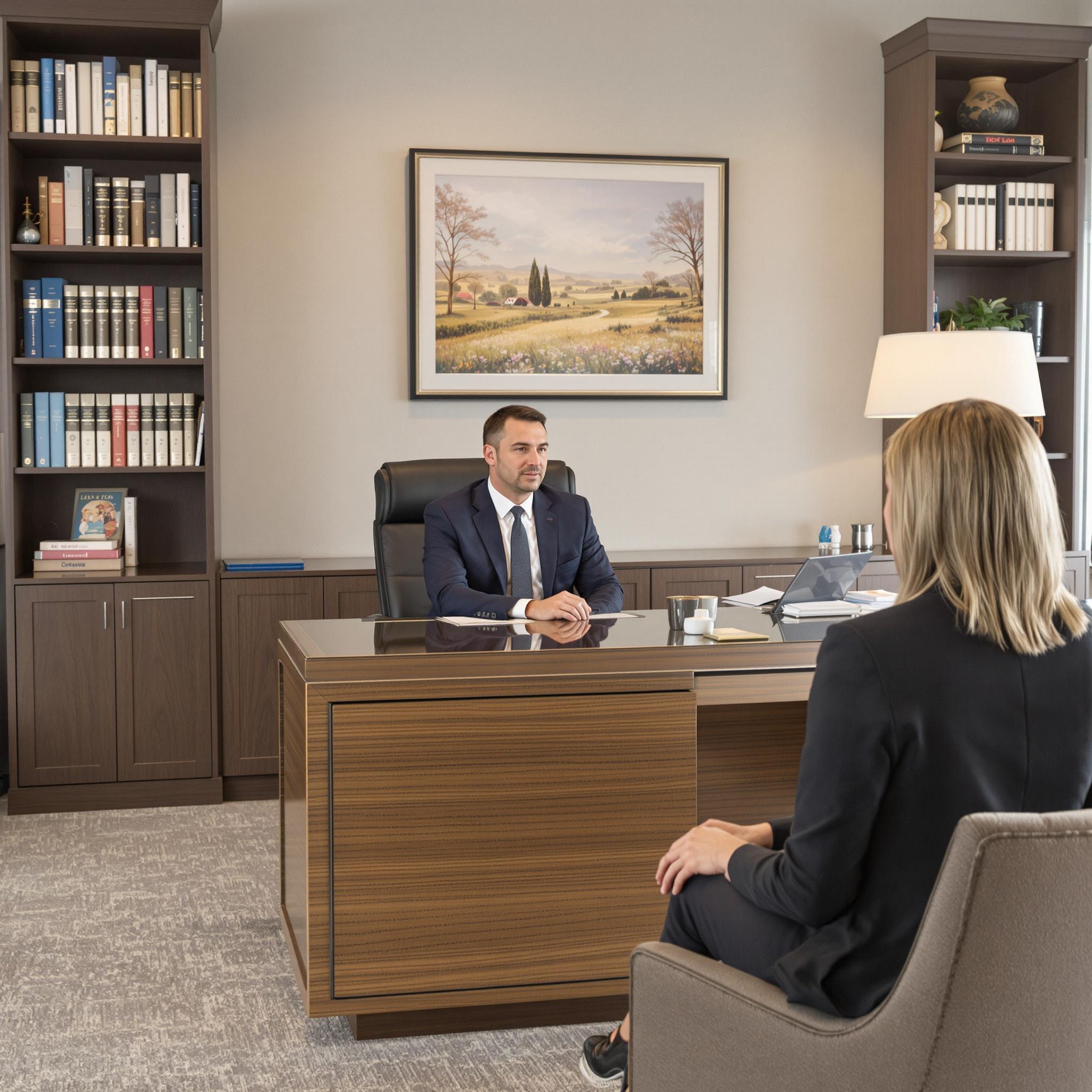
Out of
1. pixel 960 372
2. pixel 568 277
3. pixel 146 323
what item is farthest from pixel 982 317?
pixel 146 323

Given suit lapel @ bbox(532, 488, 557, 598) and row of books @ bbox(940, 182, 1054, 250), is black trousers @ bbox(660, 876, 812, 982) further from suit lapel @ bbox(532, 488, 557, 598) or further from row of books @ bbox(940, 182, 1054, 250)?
row of books @ bbox(940, 182, 1054, 250)

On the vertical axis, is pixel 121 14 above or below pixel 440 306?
above

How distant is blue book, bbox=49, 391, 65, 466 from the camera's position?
442 centimetres

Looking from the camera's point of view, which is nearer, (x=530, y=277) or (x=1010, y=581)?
(x=1010, y=581)

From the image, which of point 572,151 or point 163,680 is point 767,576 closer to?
point 572,151

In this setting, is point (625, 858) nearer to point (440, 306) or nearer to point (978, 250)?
point (440, 306)

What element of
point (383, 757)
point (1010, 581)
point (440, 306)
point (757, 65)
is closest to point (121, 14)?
point (440, 306)

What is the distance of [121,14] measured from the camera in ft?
13.9

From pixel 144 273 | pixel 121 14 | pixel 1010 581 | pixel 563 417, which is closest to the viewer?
pixel 1010 581

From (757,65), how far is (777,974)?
442 centimetres

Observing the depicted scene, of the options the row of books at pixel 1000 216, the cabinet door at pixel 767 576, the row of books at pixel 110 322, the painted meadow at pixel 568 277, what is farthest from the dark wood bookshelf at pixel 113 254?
the row of books at pixel 1000 216

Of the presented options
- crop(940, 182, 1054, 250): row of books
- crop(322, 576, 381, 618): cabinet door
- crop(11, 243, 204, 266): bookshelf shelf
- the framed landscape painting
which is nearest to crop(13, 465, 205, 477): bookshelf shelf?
crop(322, 576, 381, 618): cabinet door

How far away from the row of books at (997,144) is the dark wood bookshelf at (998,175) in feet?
0.15

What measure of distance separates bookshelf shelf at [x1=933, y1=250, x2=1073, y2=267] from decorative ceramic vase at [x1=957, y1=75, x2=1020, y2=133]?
19.6 inches
